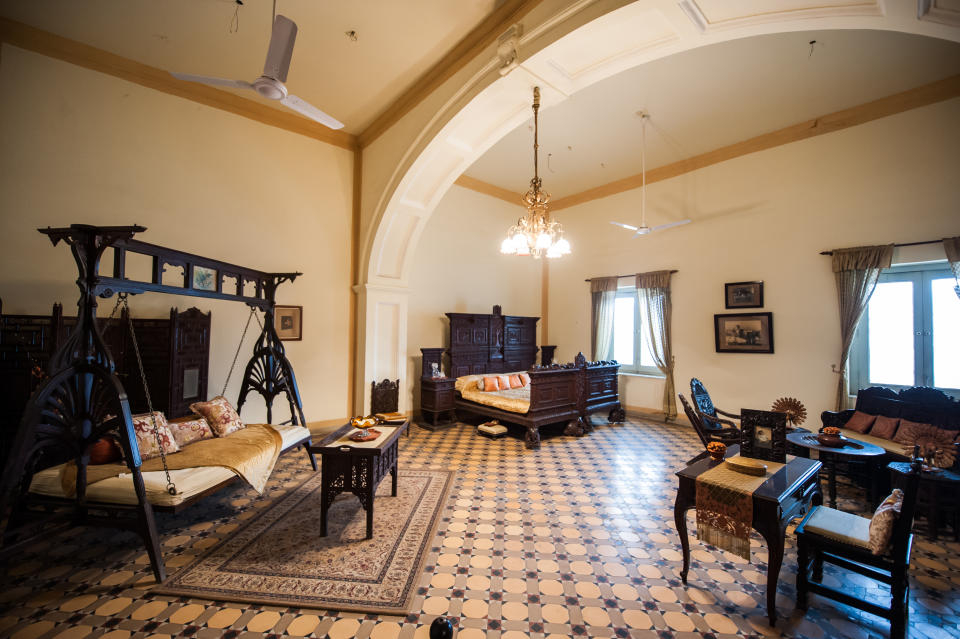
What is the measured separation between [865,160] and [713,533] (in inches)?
240

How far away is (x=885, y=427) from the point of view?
14.2 ft

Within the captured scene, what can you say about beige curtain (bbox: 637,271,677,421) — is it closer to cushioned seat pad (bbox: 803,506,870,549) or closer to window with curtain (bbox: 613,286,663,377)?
window with curtain (bbox: 613,286,663,377)

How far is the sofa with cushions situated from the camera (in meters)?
3.93

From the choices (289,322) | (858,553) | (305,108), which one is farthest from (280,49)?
(858,553)

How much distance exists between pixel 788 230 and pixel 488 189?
18.4ft

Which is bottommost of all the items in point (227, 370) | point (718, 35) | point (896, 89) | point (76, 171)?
point (227, 370)

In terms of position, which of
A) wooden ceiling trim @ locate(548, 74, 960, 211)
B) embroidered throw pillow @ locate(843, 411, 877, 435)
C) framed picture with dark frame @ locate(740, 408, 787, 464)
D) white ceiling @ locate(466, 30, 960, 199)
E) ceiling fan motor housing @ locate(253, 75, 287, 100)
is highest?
white ceiling @ locate(466, 30, 960, 199)

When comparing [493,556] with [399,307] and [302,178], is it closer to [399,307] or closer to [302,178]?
[399,307]

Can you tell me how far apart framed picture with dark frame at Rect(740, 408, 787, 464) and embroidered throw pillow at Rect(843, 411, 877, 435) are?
9.13 ft

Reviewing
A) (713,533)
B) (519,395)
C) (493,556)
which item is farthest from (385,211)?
(713,533)

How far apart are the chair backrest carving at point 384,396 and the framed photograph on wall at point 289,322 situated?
4.73 feet

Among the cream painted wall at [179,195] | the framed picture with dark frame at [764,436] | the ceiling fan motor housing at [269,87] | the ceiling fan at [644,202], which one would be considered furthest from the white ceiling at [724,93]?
the framed picture with dark frame at [764,436]

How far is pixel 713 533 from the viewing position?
2.41m

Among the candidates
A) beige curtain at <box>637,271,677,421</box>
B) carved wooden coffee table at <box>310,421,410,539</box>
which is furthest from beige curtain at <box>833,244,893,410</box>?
carved wooden coffee table at <box>310,421,410,539</box>
